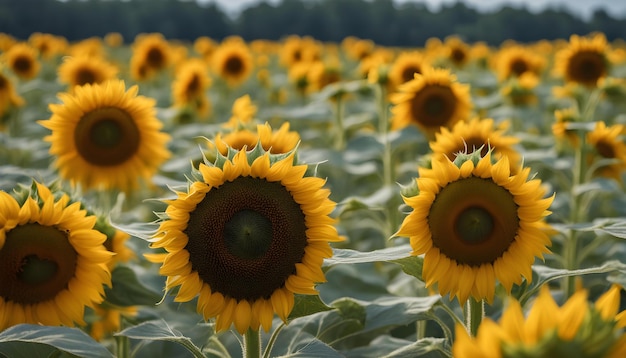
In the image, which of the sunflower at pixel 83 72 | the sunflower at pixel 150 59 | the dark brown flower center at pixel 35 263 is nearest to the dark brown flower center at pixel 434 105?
the dark brown flower center at pixel 35 263

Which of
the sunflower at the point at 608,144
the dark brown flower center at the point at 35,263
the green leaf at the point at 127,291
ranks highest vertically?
the sunflower at the point at 608,144

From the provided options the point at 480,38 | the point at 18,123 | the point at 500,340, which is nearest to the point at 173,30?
the point at 480,38

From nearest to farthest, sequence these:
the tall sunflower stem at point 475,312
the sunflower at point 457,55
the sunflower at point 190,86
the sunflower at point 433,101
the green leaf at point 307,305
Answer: the green leaf at point 307,305, the tall sunflower stem at point 475,312, the sunflower at point 433,101, the sunflower at point 190,86, the sunflower at point 457,55

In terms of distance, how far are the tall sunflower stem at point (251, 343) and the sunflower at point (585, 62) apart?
12.4 feet

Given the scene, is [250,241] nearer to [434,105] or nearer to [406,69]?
[434,105]

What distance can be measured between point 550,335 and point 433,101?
2959 millimetres

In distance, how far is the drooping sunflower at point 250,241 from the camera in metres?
1.79

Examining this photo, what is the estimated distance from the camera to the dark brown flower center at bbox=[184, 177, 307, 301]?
180 centimetres

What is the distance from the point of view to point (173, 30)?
3572cm

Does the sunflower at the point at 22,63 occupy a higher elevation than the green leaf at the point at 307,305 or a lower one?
higher

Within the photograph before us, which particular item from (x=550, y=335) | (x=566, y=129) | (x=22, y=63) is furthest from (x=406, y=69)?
(x=22, y=63)

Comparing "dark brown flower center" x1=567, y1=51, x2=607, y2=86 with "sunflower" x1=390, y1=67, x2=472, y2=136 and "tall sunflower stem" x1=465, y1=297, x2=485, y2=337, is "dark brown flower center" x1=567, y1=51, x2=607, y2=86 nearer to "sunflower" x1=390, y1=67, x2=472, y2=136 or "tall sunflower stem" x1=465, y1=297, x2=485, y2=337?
"sunflower" x1=390, y1=67, x2=472, y2=136

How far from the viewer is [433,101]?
3.88 m

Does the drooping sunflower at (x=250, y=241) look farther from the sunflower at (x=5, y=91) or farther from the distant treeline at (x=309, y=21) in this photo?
the distant treeline at (x=309, y=21)
